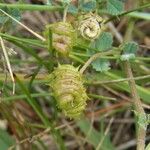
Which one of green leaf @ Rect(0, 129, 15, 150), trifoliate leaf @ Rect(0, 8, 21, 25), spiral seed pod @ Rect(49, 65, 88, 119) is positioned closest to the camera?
spiral seed pod @ Rect(49, 65, 88, 119)

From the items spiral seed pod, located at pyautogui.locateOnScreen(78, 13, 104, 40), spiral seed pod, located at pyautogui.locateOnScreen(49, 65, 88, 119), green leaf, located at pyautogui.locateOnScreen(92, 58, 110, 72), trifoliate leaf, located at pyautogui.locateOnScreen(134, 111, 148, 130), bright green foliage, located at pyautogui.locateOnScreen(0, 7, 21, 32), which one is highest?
bright green foliage, located at pyautogui.locateOnScreen(0, 7, 21, 32)

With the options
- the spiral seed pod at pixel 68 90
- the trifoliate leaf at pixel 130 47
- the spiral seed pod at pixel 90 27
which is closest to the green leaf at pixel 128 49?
the trifoliate leaf at pixel 130 47

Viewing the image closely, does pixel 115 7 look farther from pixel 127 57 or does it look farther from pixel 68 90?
pixel 68 90

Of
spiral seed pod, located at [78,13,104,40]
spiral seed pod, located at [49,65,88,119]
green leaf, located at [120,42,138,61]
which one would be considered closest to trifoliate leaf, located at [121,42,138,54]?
Answer: green leaf, located at [120,42,138,61]

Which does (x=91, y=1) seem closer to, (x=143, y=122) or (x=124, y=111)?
(x=143, y=122)

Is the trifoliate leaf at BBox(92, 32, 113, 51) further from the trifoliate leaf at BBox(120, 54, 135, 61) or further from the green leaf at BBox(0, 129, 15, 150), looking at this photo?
the green leaf at BBox(0, 129, 15, 150)

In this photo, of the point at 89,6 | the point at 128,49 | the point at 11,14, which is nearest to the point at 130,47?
the point at 128,49

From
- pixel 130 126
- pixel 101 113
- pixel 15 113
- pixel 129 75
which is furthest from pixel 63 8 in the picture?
pixel 130 126
